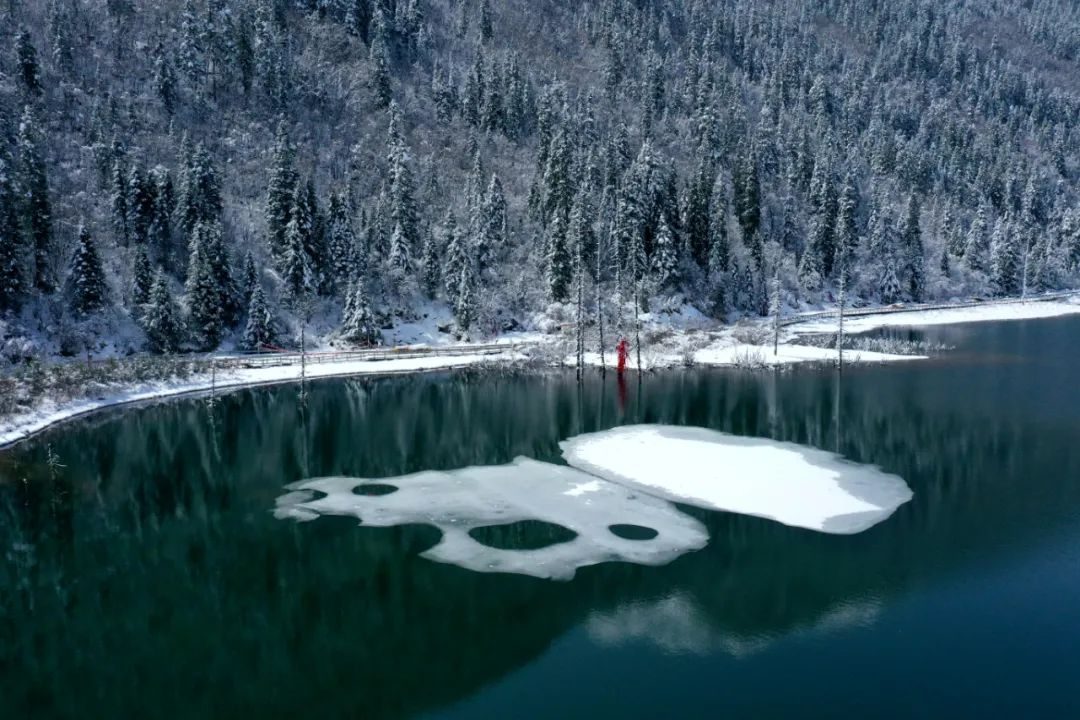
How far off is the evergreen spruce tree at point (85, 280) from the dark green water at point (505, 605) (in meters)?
29.3

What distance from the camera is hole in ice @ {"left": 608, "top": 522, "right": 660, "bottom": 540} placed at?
3077 centimetres

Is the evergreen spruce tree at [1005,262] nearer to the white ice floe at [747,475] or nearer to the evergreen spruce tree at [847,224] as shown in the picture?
the evergreen spruce tree at [847,224]

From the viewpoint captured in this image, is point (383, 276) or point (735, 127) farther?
point (735, 127)

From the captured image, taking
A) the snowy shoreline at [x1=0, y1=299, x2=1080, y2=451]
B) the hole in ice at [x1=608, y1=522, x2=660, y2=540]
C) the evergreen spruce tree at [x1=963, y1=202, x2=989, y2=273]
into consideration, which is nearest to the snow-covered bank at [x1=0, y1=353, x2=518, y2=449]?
the snowy shoreline at [x1=0, y1=299, x2=1080, y2=451]

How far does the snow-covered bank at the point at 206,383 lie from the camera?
48938 mm

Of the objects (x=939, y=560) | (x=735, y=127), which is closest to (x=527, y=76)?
(x=735, y=127)

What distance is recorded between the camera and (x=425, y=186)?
105188mm

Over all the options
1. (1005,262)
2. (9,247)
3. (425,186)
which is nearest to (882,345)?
(425,186)

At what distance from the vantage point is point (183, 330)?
71562 millimetres

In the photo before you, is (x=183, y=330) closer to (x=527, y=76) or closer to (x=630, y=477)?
(x=630, y=477)

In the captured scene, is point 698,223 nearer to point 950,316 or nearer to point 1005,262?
point 950,316

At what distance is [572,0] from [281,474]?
570 feet

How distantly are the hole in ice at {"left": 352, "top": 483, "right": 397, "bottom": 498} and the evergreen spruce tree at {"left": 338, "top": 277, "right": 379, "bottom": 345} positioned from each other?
140 feet

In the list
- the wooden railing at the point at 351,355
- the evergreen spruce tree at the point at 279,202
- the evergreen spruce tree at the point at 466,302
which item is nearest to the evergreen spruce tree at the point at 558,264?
the evergreen spruce tree at the point at 466,302
